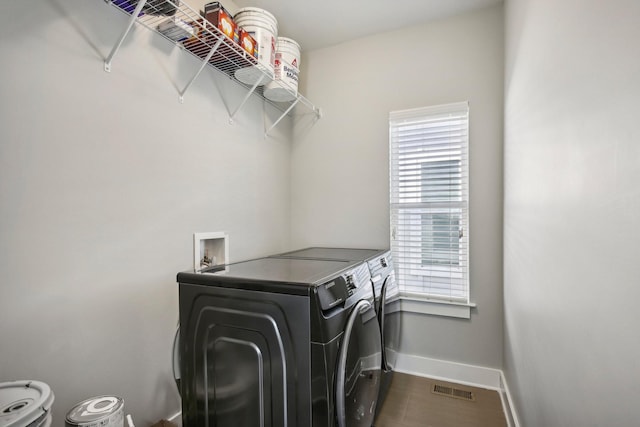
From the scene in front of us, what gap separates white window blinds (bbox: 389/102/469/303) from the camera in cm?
224

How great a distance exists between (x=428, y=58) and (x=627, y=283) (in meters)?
2.23

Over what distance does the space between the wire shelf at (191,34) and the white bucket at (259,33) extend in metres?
0.02

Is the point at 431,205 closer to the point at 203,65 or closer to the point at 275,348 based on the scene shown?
the point at 275,348

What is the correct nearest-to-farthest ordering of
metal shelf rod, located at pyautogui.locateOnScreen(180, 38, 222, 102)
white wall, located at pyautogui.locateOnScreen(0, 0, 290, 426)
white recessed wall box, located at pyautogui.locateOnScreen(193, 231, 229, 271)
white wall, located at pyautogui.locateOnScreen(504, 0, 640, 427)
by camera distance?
1. white wall, located at pyautogui.locateOnScreen(504, 0, 640, 427)
2. white wall, located at pyautogui.locateOnScreen(0, 0, 290, 426)
3. metal shelf rod, located at pyautogui.locateOnScreen(180, 38, 222, 102)
4. white recessed wall box, located at pyautogui.locateOnScreen(193, 231, 229, 271)

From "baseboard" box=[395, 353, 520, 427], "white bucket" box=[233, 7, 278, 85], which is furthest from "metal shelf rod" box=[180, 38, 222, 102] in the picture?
"baseboard" box=[395, 353, 520, 427]

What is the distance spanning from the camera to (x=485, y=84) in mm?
2186

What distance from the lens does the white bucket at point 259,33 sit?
189 centimetres

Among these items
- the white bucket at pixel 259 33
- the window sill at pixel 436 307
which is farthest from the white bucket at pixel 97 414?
the window sill at pixel 436 307

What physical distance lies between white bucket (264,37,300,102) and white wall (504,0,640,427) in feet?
4.66

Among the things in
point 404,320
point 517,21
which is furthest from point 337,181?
point 517,21

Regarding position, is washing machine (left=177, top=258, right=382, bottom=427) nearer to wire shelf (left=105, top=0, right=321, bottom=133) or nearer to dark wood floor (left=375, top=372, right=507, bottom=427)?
dark wood floor (left=375, top=372, right=507, bottom=427)

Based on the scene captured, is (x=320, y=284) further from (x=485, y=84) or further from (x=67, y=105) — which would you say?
(x=485, y=84)

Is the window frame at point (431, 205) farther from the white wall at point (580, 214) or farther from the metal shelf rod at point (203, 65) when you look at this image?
the metal shelf rod at point (203, 65)

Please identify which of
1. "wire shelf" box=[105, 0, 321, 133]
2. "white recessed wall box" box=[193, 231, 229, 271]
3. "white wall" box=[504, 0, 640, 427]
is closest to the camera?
"white wall" box=[504, 0, 640, 427]
